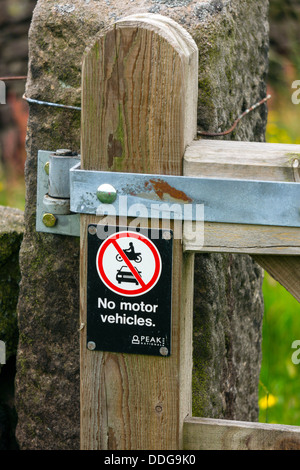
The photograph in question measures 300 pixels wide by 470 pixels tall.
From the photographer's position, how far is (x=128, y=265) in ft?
4.81

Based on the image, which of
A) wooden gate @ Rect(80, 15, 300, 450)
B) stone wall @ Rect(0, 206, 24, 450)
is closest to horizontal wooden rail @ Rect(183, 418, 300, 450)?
wooden gate @ Rect(80, 15, 300, 450)

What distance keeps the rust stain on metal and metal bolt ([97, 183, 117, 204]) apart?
0.09m

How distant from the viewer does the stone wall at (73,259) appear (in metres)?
1.81

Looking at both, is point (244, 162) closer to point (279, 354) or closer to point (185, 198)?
point (185, 198)

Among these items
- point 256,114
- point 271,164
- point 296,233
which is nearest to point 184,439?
point 296,233

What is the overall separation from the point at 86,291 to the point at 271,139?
3.19 meters

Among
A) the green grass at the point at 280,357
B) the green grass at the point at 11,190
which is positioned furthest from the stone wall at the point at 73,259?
the green grass at the point at 11,190

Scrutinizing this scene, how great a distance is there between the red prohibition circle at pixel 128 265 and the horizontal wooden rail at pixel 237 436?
0.32 meters

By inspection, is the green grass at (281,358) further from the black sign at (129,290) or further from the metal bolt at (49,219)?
the black sign at (129,290)

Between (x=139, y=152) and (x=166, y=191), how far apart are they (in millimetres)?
103

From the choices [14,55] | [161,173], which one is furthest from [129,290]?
[14,55]

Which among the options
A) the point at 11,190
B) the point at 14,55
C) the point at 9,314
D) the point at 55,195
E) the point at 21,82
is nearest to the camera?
the point at 55,195

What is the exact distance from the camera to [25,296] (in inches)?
77.4
